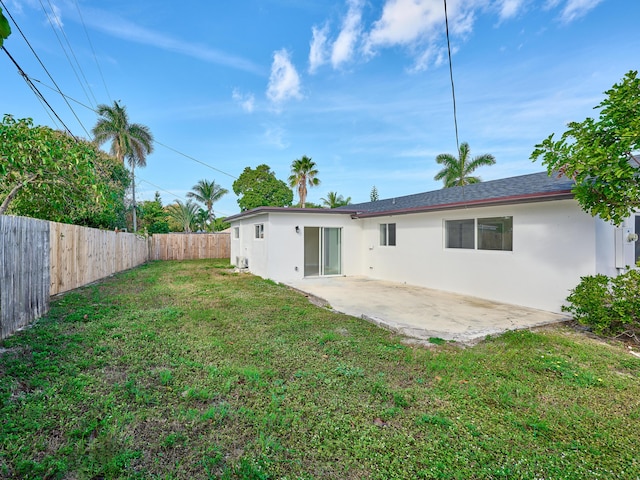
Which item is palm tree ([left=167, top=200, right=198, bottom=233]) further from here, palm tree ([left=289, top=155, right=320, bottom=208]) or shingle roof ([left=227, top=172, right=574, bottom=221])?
shingle roof ([left=227, top=172, right=574, bottom=221])

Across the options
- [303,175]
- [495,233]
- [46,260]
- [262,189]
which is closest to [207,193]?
[262,189]

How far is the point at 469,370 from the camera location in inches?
149

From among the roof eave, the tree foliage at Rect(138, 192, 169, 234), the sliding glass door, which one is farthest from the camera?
the tree foliage at Rect(138, 192, 169, 234)

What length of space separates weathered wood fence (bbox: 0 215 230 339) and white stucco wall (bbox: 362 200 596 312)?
9236 mm

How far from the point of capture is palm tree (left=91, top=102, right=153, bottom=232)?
22422mm

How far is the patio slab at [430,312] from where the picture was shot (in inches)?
212

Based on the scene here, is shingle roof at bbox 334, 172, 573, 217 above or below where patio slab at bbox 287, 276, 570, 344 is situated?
above

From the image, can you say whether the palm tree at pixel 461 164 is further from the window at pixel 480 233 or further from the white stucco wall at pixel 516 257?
the window at pixel 480 233

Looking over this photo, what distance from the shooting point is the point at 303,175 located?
29172 millimetres

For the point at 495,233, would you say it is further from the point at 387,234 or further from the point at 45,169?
the point at 45,169

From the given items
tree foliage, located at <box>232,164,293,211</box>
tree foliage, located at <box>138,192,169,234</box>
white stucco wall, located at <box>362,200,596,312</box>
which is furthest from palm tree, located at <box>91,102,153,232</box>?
white stucco wall, located at <box>362,200,596,312</box>

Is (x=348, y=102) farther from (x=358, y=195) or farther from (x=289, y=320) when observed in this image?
(x=358, y=195)

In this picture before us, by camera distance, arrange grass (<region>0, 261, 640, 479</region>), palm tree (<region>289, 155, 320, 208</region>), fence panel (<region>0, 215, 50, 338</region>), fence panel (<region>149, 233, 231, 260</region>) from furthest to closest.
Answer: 1. palm tree (<region>289, 155, 320, 208</region>)
2. fence panel (<region>149, 233, 231, 260</region>)
3. fence panel (<region>0, 215, 50, 338</region>)
4. grass (<region>0, 261, 640, 479</region>)

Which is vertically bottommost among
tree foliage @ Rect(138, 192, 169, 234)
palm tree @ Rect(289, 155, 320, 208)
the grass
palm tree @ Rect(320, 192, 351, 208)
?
the grass
